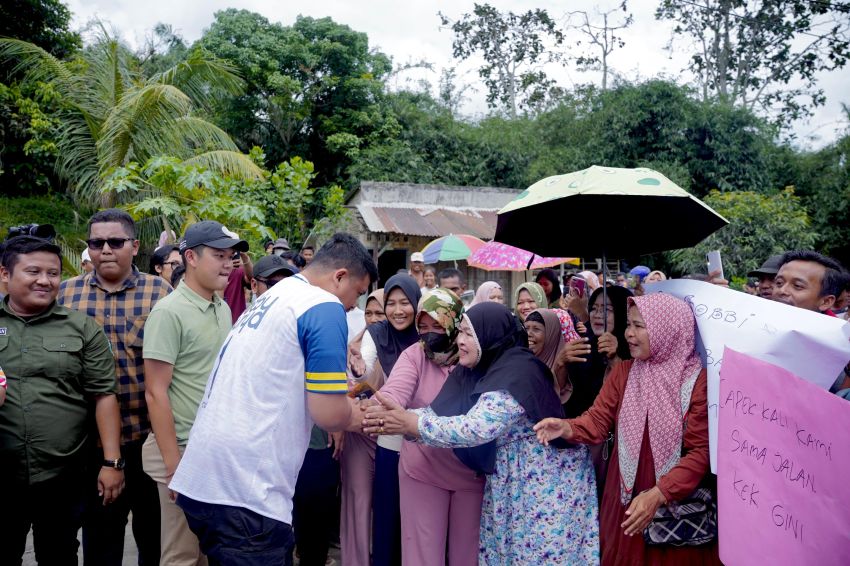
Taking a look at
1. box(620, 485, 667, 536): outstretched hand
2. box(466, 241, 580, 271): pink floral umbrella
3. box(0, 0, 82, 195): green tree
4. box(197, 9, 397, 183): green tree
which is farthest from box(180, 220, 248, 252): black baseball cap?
box(197, 9, 397, 183): green tree

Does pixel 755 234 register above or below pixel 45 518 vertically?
above

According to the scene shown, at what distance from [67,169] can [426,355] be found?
1177 centimetres

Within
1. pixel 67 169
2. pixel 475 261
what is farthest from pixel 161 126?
pixel 475 261

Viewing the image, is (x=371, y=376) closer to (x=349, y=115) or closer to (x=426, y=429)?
(x=426, y=429)

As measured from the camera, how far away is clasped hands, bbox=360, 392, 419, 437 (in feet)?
9.77

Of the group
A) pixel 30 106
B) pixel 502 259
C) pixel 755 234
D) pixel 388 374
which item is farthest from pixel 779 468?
pixel 30 106

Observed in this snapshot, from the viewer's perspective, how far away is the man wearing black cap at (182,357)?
9.93 feet

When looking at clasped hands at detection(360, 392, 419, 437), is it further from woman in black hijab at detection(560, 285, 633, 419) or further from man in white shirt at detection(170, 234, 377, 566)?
woman in black hijab at detection(560, 285, 633, 419)

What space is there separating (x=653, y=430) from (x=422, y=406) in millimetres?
1230

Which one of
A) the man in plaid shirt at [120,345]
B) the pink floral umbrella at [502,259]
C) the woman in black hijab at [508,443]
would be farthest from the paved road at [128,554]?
the pink floral umbrella at [502,259]

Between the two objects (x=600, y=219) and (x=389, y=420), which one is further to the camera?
(x=600, y=219)

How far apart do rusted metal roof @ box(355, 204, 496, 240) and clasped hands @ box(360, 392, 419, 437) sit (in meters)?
11.9

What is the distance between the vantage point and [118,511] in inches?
133

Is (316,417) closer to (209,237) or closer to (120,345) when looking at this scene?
(209,237)
